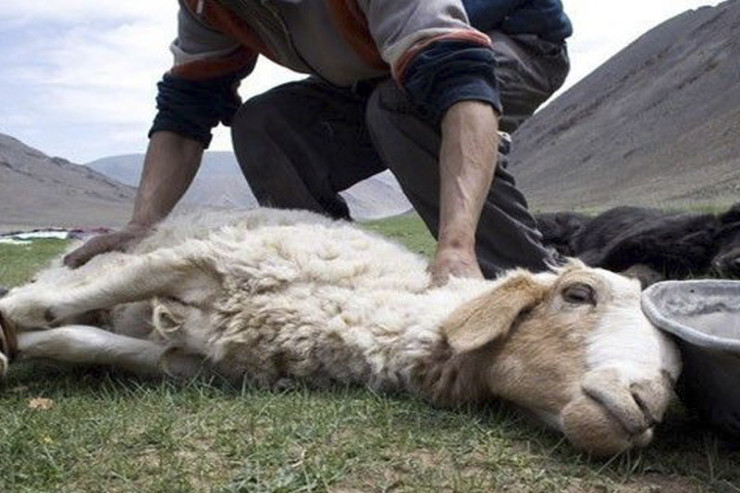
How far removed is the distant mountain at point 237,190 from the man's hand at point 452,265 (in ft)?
57.5

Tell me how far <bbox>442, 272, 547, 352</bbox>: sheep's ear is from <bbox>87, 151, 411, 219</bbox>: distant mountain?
18111 mm

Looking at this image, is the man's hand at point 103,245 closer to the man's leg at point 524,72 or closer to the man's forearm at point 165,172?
the man's forearm at point 165,172

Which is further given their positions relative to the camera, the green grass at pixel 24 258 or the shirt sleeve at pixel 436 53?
the green grass at pixel 24 258

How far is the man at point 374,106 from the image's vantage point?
3.79 metres

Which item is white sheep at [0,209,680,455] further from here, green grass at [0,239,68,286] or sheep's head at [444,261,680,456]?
green grass at [0,239,68,286]

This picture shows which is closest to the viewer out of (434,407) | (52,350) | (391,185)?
(434,407)

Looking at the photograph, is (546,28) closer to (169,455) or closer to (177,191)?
(177,191)

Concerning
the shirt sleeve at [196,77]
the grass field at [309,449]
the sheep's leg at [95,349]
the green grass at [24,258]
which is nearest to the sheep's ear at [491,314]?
the grass field at [309,449]

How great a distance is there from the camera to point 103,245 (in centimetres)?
426

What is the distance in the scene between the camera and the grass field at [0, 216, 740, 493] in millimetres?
2184

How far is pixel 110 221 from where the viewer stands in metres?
29.9

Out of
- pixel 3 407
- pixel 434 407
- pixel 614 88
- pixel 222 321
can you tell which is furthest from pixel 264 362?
pixel 614 88

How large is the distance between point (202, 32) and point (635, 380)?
320 centimetres

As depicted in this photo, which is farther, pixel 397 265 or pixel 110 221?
pixel 110 221
